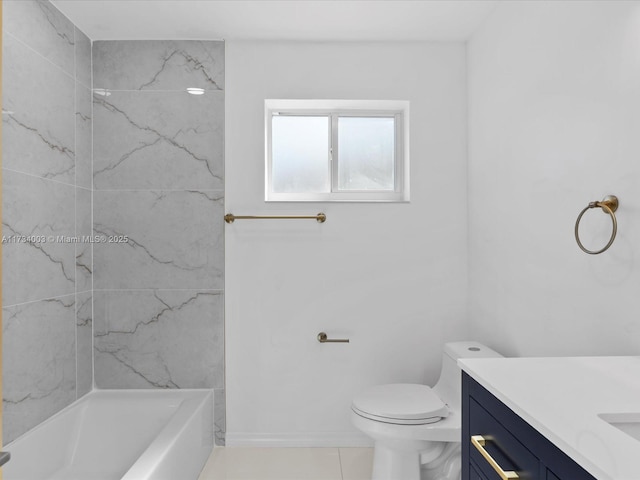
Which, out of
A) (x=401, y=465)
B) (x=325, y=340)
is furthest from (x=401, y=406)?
(x=325, y=340)

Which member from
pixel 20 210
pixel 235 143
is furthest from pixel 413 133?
pixel 20 210

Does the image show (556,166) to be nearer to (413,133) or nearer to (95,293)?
(413,133)

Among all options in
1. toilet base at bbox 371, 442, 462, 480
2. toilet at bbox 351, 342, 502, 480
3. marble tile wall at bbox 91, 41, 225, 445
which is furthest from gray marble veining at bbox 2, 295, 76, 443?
toilet base at bbox 371, 442, 462, 480

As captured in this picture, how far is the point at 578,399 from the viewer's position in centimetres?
94

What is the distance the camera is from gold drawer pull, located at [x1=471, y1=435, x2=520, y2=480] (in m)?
0.93

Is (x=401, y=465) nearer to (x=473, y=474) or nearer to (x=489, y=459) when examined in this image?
(x=473, y=474)

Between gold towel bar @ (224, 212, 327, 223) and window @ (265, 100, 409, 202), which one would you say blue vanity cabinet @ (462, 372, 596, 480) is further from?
window @ (265, 100, 409, 202)

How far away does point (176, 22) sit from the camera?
2.41 meters

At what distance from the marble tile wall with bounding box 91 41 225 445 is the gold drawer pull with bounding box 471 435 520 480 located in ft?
5.90

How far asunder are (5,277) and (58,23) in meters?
1.26

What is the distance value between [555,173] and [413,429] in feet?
3.82

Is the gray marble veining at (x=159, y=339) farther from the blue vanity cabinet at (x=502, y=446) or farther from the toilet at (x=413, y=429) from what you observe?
the blue vanity cabinet at (x=502, y=446)

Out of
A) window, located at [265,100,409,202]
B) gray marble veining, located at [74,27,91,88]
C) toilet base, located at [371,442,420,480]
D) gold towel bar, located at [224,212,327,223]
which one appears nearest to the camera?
toilet base, located at [371,442,420,480]

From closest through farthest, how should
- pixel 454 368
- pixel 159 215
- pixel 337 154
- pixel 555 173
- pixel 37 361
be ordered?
Result: pixel 555 173 < pixel 37 361 < pixel 454 368 < pixel 159 215 < pixel 337 154
